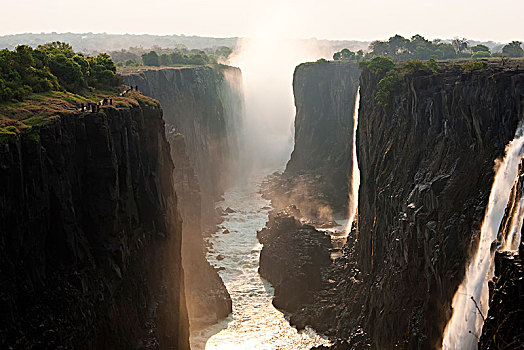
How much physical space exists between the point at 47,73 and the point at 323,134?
83.1 m

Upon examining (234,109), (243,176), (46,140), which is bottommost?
(243,176)

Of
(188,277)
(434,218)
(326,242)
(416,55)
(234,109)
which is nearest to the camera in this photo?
(434,218)

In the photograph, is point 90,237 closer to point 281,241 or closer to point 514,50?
point 281,241

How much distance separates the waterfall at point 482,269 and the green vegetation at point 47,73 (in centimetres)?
2845

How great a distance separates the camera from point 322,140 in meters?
123

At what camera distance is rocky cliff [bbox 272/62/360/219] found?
330 ft

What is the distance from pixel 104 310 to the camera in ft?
117

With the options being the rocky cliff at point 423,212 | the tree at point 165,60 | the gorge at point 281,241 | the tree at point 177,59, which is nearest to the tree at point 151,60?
the tree at point 165,60

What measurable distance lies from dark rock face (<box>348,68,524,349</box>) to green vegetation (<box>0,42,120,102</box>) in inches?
997

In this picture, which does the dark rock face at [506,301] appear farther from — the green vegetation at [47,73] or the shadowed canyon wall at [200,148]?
the shadowed canyon wall at [200,148]

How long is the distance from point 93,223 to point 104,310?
4926 mm

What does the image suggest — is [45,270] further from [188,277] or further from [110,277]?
[188,277]

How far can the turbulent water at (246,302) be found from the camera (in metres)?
53.5

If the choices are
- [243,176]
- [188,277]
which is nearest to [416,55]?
[243,176]
